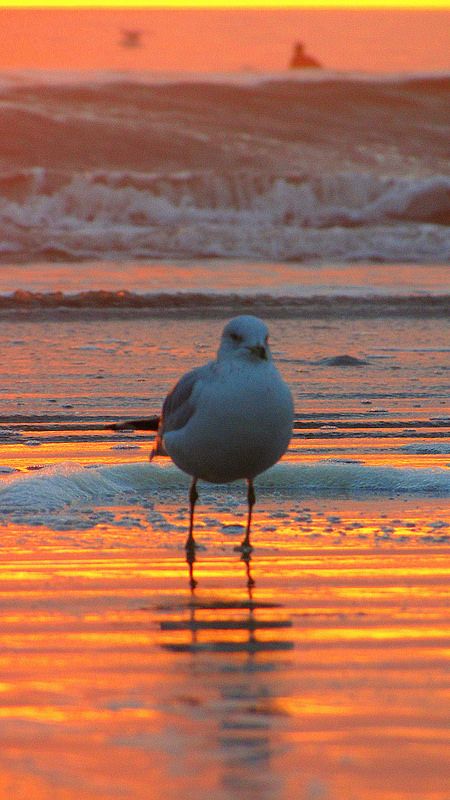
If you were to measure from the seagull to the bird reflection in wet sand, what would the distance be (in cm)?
51

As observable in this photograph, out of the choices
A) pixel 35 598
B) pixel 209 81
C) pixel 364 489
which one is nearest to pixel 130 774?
pixel 35 598

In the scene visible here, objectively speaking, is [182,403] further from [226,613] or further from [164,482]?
[226,613]

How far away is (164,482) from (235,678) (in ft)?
8.09

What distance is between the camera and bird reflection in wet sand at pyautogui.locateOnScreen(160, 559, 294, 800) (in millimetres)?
2633

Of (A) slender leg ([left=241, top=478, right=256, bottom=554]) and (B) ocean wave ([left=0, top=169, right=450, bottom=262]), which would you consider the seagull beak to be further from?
(B) ocean wave ([left=0, top=169, right=450, bottom=262])

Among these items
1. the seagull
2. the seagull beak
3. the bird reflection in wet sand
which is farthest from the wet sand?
A: the seagull beak

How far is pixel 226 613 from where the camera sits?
3.79 meters

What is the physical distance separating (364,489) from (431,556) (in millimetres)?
1137

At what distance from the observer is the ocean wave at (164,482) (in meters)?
5.19

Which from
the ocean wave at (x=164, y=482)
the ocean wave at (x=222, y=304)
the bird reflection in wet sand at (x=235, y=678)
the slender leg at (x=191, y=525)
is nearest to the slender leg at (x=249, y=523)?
the slender leg at (x=191, y=525)

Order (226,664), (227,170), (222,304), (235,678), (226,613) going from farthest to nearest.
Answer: (227,170)
(222,304)
(226,613)
(226,664)
(235,678)

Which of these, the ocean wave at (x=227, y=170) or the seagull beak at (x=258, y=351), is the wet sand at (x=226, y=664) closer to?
the seagull beak at (x=258, y=351)

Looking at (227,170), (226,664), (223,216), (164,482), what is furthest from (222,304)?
(227,170)

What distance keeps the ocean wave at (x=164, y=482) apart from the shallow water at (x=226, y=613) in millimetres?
12
